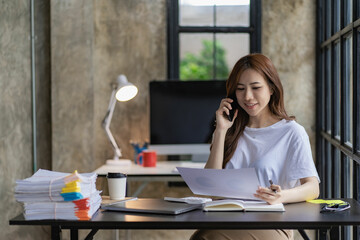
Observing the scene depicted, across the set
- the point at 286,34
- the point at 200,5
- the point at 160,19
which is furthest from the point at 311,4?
the point at 160,19

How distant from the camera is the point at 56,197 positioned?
1951 mm

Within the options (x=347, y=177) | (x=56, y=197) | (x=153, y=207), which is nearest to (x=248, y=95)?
(x=153, y=207)

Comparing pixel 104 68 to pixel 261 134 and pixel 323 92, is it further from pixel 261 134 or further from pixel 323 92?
pixel 261 134

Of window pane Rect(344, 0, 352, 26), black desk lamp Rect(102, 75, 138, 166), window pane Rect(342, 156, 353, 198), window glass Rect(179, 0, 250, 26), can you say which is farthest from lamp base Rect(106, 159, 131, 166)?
window pane Rect(344, 0, 352, 26)

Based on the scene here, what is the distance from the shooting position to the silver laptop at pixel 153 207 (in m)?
2.07

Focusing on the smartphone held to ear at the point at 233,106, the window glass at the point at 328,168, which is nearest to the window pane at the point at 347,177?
the window glass at the point at 328,168

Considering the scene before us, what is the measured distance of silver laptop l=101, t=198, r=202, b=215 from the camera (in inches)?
81.4

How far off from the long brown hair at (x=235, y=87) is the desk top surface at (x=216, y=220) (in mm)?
633

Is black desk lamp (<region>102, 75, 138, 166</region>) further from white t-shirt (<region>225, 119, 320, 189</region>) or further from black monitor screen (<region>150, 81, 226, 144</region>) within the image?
white t-shirt (<region>225, 119, 320, 189</region>)

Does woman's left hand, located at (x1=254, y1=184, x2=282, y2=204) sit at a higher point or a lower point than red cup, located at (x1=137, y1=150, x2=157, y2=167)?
higher

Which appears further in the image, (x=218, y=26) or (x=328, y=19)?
(x=218, y=26)

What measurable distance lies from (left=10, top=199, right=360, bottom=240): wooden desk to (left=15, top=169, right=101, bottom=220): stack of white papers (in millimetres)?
27

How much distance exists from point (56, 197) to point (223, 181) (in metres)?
0.61

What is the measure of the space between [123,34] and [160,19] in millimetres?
321
